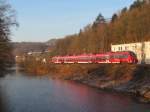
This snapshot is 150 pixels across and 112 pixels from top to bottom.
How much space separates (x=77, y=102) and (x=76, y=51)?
100 metres

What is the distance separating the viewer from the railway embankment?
52.6 meters

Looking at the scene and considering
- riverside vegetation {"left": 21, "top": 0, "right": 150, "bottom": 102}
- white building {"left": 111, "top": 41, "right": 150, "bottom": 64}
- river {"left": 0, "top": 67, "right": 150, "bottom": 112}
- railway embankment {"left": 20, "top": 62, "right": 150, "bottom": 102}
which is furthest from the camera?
white building {"left": 111, "top": 41, "right": 150, "bottom": 64}

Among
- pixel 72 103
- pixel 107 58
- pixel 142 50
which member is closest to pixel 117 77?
pixel 107 58

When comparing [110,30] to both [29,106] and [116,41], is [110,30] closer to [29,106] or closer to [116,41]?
[116,41]

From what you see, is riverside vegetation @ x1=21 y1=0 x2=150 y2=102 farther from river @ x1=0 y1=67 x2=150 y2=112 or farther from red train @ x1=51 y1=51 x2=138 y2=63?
river @ x1=0 y1=67 x2=150 y2=112

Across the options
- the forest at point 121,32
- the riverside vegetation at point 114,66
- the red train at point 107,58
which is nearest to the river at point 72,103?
the riverside vegetation at point 114,66

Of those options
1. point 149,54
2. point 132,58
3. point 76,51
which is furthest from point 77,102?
point 76,51

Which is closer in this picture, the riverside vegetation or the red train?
the riverside vegetation

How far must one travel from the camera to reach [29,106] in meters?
42.0

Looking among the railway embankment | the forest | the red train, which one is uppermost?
the forest

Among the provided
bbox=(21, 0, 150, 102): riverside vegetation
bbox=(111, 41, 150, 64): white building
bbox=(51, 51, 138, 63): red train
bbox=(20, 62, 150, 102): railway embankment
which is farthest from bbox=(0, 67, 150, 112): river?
bbox=(111, 41, 150, 64): white building

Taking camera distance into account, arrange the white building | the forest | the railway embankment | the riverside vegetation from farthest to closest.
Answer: the forest, the white building, the riverside vegetation, the railway embankment

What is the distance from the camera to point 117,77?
67.6 meters

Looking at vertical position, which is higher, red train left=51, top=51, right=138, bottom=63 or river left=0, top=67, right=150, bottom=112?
red train left=51, top=51, right=138, bottom=63
